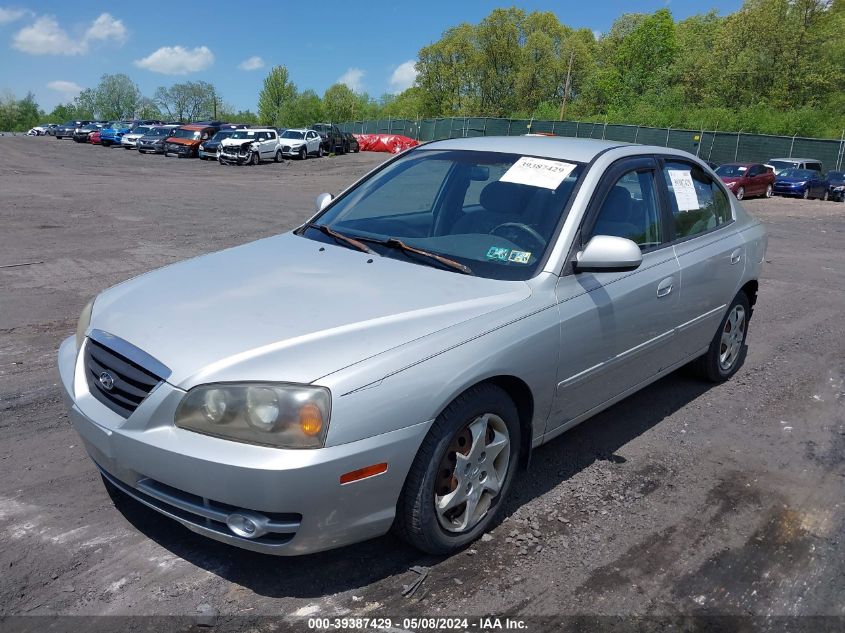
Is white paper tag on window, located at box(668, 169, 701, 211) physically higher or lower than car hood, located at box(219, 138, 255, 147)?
lower

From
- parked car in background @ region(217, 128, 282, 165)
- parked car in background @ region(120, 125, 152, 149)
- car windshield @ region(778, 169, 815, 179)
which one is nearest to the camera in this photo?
car windshield @ region(778, 169, 815, 179)

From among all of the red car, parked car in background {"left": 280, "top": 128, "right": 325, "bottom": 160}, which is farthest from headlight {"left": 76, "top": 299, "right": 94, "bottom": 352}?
parked car in background {"left": 280, "top": 128, "right": 325, "bottom": 160}

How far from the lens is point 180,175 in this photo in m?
28.1

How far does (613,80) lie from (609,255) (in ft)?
274

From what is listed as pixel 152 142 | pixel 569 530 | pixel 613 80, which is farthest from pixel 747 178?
pixel 613 80

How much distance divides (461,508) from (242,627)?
40.5 inches

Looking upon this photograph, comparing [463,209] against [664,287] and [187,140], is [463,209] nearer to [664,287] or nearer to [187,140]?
[664,287]

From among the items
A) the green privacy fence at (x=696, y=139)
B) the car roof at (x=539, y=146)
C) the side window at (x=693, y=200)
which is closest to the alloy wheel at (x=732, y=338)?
the side window at (x=693, y=200)

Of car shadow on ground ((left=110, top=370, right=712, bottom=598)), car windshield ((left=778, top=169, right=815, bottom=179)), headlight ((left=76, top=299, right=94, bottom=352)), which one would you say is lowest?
car shadow on ground ((left=110, top=370, right=712, bottom=598))

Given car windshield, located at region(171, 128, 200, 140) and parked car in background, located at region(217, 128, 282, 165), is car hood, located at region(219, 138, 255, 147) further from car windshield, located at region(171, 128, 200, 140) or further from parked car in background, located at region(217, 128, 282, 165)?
car windshield, located at region(171, 128, 200, 140)

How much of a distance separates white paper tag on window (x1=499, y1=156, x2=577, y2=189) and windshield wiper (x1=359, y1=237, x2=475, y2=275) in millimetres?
690

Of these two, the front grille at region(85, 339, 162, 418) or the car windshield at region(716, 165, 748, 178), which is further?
the car windshield at region(716, 165, 748, 178)

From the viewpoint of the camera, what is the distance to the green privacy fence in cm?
3672

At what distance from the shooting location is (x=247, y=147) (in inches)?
1427
